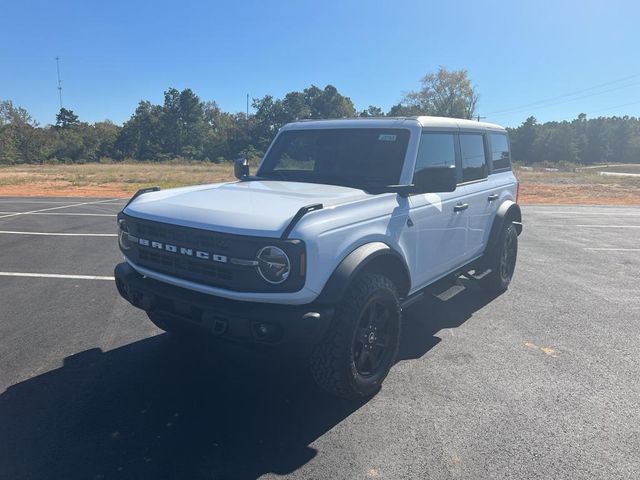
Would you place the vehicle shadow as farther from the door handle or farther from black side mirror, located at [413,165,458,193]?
black side mirror, located at [413,165,458,193]

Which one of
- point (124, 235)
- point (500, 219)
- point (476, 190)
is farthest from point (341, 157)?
point (500, 219)

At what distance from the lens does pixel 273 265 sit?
9.61ft

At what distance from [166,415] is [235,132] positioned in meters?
80.0

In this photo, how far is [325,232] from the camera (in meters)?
3.04

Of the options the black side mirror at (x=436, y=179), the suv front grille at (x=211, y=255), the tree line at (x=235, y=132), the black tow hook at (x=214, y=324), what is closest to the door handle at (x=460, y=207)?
the black side mirror at (x=436, y=179)

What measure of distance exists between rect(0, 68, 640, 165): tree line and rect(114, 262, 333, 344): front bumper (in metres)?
63.1

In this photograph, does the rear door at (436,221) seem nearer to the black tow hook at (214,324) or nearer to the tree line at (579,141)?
the black tow hook at (214,324)

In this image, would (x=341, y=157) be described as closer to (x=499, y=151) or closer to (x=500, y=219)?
(x=500, y=219)

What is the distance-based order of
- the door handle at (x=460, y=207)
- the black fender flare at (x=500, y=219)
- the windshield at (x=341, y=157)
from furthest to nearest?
the black fender flare at (x=500, y=219), the door handle at (x=460, y=207), the windshield at (x=341, y=157)

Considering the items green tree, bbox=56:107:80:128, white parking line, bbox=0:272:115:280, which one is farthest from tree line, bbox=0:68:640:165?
white parking line, bbox=0:272:115:280

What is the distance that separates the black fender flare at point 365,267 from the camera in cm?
305

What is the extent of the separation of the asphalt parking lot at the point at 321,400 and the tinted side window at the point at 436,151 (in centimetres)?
164

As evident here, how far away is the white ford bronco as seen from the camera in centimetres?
295

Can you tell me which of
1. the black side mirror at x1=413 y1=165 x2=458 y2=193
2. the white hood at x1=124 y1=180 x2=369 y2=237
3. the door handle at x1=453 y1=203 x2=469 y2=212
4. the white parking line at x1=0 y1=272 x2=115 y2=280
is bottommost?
the white parking line at x1=0 y1=272 x2=115 y2=280
